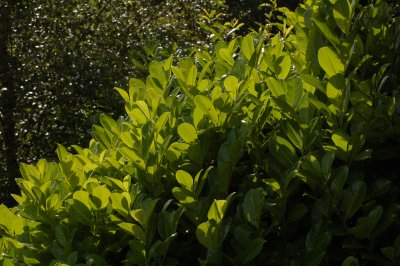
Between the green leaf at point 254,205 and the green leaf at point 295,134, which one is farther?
the green leaf at point 295,134

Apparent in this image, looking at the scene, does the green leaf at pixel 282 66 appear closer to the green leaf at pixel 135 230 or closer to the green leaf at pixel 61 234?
the green leaf at pixel 135 230

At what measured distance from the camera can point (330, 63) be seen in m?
2.35

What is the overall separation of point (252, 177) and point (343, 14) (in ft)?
2.19

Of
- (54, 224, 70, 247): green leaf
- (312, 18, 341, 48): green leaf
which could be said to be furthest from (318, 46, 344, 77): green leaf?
(54, 224, 70, 247): green leaf

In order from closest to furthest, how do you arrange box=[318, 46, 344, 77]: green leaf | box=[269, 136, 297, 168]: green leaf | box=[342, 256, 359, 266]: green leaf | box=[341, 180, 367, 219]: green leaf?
box=[342, 256, 359, 266]: green leaf → box=[341, 180, 367, 219]: green leaf → box=[269, 136, 297, 168]: green leaf → box=[318, 46, 344, 77]: green leaf

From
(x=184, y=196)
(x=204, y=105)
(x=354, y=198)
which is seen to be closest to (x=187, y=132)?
(x=204, y=105)

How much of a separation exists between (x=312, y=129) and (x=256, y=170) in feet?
0.85

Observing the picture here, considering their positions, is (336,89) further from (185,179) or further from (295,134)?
(185,179)

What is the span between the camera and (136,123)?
8.18 ft

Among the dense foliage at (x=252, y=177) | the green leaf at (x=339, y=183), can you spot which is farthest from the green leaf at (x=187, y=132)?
the green leaf at (x=339, y=183)

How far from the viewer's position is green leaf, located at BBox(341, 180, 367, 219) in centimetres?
207

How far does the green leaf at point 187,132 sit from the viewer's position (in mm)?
2287

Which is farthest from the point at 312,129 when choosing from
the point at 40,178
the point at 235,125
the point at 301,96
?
the point at 40,178

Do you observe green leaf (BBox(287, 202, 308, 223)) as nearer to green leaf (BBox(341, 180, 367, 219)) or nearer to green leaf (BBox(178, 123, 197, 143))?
green leaf (BBox(341, 180, 367, 219))
